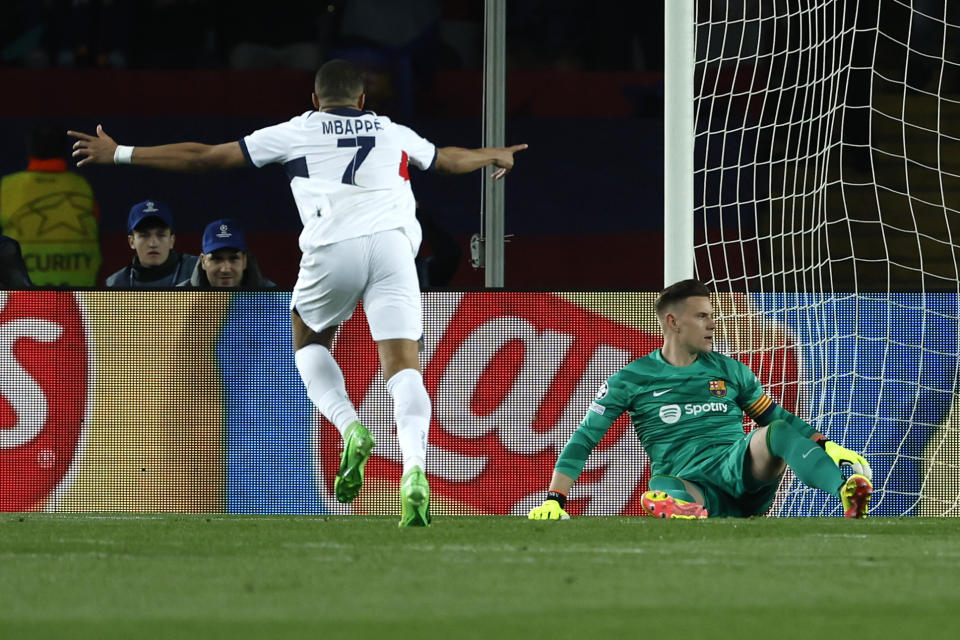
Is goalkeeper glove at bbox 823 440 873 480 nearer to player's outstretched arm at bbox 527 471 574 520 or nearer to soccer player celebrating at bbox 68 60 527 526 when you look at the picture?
player's outstretched arm at bbox 527 471 574 520

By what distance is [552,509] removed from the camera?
21.4 ft

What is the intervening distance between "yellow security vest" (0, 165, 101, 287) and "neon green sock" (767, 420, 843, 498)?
6.66m

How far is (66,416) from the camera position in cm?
772

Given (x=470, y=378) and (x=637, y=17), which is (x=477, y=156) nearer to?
(x=470, y=378)

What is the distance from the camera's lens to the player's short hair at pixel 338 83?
234 inches

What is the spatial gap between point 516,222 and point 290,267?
171 centimetres

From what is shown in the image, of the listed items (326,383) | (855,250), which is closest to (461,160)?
(326,383)

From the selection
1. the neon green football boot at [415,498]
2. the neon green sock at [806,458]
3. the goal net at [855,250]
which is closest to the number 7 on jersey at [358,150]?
the neon green football boot at [415,498]

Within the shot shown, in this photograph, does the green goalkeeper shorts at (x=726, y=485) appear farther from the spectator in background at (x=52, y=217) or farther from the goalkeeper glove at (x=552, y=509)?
the spectator in background at (x=52, y=217)

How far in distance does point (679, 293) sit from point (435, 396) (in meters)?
1.44

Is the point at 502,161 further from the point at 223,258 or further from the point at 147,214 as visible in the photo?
the point at 147,214

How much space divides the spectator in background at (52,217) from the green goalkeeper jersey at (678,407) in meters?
5.80

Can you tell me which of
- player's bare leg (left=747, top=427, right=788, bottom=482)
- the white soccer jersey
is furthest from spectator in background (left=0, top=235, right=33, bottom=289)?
player's bare leg (left=747, top=427, right=788, bottom=482)

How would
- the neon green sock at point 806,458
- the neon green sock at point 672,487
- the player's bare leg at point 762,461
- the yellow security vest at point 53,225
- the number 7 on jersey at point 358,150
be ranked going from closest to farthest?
the number 7 on jersey at point 358,150, the neon green sock at point 806,458, the player's bare leg at point 762,461, the neon green sock at point 672,487, the yellow security vest at point 53,225
